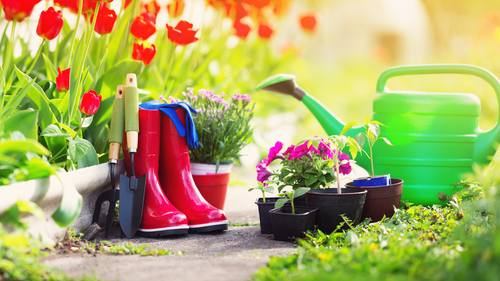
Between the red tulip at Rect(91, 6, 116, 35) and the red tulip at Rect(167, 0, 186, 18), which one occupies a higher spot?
the red tulip at Rect(167, 0, 186, 18)

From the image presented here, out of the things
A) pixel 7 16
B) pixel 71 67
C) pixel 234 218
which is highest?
pixel 7 16

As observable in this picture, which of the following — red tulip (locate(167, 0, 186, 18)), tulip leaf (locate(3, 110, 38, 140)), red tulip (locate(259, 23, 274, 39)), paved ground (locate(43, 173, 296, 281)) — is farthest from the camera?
red tulip (locate(259, 23, 274, 39))

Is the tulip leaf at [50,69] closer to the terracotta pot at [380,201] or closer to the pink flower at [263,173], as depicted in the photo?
the pink flower at [263,173]

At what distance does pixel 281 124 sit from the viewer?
4.29 metres

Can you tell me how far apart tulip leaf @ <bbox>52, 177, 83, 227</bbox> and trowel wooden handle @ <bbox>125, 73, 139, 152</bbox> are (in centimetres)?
39

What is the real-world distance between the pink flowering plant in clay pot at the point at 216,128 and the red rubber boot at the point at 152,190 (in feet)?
0.84

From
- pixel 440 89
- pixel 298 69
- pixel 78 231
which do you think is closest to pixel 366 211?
pixel 78 231

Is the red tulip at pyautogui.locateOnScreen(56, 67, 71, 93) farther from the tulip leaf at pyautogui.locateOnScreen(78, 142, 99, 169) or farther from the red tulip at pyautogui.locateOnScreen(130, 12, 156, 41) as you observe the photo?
the red tulip at pyautogui.locateOnScreen(130, 12, 156, 41)

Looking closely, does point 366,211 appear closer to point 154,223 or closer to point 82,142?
point 154,223

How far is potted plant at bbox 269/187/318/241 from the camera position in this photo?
4.99 ft

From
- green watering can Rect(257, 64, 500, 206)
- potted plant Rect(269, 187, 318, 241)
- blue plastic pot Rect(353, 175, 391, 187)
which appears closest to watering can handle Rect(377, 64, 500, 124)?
green watering can Rect(257, 64, 500, 206)

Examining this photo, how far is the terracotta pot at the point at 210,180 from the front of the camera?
1.89 m

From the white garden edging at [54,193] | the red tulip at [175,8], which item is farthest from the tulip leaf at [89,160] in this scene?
the red tulip at [175,8]

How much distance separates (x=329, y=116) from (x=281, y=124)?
2.19 m
